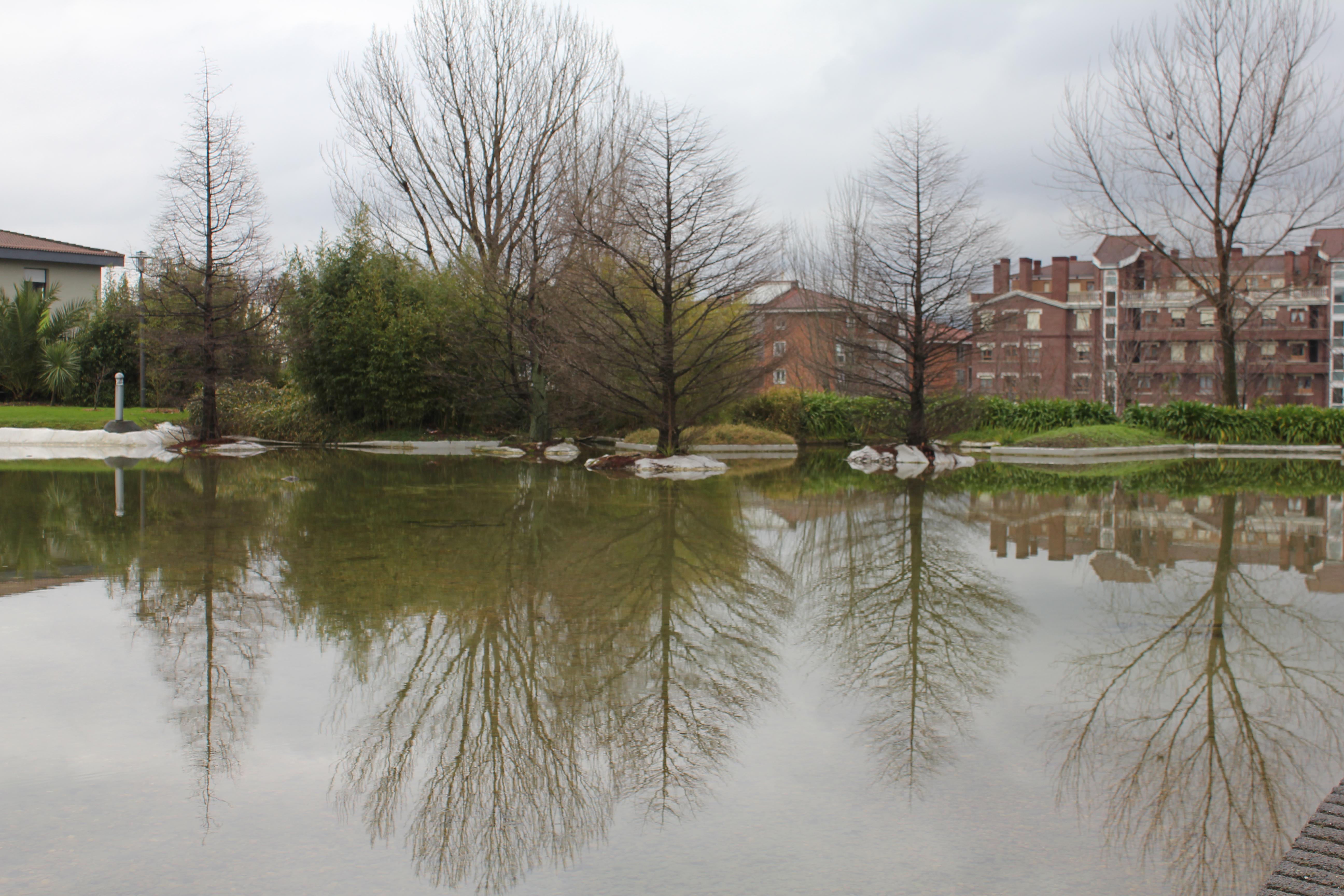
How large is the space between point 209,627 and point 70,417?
2333 centimetres

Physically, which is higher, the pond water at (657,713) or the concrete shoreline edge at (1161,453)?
the concrete shoreline edge at (1161,453)

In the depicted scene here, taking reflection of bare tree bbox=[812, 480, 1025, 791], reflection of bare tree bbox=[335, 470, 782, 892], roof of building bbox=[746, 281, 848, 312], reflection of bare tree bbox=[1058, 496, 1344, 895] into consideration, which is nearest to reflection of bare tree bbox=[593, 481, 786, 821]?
reflection of bare tree bbox=[335, 470, 782, 892]

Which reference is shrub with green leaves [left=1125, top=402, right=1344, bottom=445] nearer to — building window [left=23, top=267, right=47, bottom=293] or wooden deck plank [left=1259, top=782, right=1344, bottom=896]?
wooden deck plank [left=1259, top=782, right=1344, bottom=896]

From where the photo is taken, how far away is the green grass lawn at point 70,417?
23.8m

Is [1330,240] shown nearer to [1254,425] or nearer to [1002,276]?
[1002,276]

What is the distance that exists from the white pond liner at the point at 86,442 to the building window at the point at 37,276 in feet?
56.0

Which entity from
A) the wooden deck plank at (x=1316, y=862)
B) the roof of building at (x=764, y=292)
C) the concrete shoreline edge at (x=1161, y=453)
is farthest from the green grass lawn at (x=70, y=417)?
the wooden deck plank at (x=1316, y=862)

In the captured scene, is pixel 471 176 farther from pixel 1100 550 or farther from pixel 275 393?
pixel 1100 550

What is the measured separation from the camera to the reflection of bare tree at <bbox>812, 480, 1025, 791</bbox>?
147 inches

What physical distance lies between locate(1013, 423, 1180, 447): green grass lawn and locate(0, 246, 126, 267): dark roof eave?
33.3m

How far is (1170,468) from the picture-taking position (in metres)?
18.1

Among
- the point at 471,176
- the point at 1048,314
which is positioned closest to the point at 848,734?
the point at 471,176

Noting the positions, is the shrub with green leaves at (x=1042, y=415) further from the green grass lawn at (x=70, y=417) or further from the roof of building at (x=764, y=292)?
the green grass lawn at (x=70, y=417)

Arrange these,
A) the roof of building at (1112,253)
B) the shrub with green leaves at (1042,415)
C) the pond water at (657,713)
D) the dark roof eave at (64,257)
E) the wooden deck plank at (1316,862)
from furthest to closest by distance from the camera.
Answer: the roof of building at (1112,253) < the dark roof eave at (64,257) < the shrub with green leaves at (1042,415) < the pond water at (657,713) < the wooden deck plank at (1316,862)
